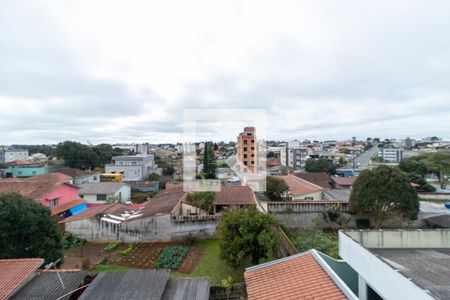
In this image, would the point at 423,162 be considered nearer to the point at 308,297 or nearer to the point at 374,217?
the point at 374,217

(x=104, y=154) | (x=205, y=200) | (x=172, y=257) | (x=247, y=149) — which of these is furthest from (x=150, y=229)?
(x=104, y=154)

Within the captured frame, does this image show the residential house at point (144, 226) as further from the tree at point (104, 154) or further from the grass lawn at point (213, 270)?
the tree at point (104, 154)

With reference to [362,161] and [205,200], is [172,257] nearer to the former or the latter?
[205,200]

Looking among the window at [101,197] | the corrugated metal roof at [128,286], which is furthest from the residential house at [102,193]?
the corrugated metal roof at [128,286]

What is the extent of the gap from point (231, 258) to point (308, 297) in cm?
313

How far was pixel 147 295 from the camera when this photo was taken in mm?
5328

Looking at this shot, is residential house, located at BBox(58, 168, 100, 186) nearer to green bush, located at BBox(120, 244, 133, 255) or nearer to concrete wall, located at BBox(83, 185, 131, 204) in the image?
concrete wall, located at BBox(83, 185, 131, 204)

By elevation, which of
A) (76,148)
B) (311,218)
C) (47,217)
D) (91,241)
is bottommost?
(91,241)

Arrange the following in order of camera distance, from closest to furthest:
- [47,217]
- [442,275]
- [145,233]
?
[442,275] → [47,217] → [145,233]

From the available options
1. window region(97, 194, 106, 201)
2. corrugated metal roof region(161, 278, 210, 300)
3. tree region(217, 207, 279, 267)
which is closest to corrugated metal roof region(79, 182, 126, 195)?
window region(97, 194, 106, 201)

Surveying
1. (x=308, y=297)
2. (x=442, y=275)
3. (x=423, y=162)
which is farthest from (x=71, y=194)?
(x=423, y=162)

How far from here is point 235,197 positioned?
13.4 m

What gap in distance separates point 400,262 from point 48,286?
26.1 feet

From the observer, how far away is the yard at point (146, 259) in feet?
27.7
